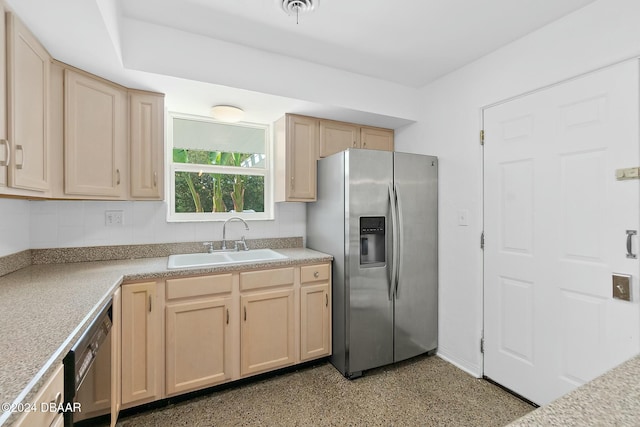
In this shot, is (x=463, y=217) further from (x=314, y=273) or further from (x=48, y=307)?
(x=48, y=307)

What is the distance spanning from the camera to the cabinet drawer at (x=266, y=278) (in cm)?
212

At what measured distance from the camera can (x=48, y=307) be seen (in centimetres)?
118

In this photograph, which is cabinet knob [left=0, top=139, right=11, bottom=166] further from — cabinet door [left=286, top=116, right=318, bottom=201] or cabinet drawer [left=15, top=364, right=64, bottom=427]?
cabinet door [left=286, top=116, right=318, bottom=201]

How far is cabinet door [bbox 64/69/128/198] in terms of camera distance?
68.7 inches

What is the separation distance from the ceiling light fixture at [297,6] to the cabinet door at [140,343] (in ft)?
5.93

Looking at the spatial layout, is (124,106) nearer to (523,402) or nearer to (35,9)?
(35,9)

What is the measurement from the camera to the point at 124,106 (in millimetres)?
2041

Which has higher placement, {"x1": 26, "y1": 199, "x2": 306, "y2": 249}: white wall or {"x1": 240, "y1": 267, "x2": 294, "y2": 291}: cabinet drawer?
{"x1": 26, "y1": 199, "x2": 306, "y2": 249}: white wall

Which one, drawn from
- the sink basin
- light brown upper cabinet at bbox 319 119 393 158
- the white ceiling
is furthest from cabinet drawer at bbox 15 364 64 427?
light brown upper cabinet at bbox 319 119 393 158

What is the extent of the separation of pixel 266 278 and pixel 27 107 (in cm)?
159

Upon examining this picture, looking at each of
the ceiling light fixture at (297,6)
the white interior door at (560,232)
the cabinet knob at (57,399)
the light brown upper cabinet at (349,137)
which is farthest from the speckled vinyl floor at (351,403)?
the ceiling light fixture at (297,6)

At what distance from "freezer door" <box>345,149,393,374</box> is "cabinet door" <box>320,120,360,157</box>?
56 centimetres

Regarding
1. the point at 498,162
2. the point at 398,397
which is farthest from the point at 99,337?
the point at 498,162

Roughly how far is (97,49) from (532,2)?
240cm
